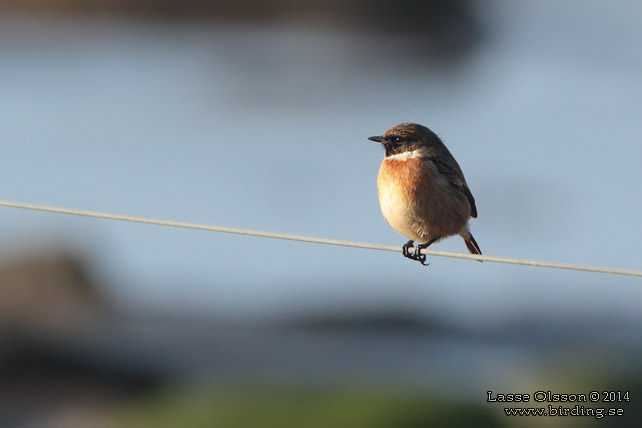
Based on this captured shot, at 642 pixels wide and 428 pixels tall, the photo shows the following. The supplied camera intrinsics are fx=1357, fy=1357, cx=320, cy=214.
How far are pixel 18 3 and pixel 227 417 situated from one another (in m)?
37.1

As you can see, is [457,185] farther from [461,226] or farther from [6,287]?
[6,287]

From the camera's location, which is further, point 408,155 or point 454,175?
point 454,175

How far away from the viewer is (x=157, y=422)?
18047 mm

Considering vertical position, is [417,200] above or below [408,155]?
below

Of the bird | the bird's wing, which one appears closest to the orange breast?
the bird

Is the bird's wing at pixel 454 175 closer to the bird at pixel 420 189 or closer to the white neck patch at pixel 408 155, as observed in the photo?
the bird at pixel 420 189

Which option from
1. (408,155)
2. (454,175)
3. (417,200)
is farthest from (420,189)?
(454,175)

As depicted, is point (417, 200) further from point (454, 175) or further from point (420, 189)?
point (454, 175)

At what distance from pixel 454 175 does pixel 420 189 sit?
53cm

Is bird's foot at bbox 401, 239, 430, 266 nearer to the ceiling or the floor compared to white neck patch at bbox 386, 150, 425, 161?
nearer to the floor

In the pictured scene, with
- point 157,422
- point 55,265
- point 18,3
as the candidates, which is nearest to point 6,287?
point 55,265

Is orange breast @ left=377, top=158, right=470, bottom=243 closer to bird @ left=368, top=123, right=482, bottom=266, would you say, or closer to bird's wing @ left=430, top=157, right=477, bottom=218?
bird @ left=368, top=123, right=482, bottom=266

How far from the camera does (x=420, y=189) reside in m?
9.42

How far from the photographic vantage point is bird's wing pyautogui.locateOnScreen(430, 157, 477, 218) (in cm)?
975
